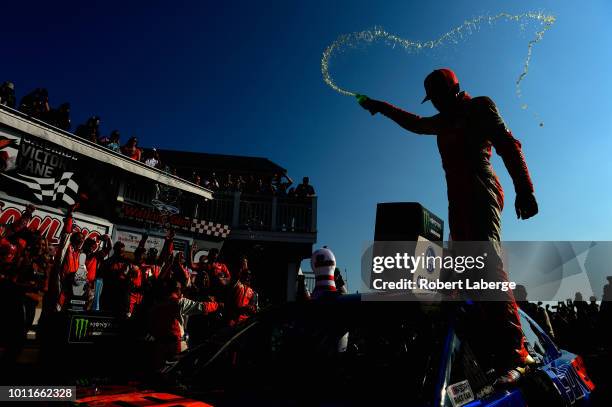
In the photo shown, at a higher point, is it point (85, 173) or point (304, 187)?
point (304, 187)

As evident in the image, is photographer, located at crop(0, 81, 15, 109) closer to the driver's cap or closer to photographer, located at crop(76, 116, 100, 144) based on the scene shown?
photographer, located at crop(76, 116, 100, 144)

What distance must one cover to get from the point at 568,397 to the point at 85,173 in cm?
1072

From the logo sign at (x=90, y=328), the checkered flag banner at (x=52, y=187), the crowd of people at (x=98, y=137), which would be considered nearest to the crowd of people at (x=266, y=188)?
the crowd of people at (x=98, y=137)

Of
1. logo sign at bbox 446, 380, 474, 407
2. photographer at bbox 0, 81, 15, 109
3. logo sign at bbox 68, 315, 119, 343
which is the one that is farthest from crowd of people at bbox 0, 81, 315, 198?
logo sign at bbox 446, 380, 474, 407

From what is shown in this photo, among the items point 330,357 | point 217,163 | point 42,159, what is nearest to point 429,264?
point 330,357

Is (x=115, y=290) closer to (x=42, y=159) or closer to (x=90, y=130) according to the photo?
(x=42, y=159)

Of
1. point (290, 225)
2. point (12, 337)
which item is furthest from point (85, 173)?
point (290, 225)

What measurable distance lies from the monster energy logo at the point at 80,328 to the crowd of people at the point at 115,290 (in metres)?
0.31

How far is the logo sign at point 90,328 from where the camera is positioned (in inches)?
160

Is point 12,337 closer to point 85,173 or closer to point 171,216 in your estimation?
point 85,173

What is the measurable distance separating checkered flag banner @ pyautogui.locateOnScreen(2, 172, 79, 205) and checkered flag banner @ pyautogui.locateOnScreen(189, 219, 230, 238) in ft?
12.3

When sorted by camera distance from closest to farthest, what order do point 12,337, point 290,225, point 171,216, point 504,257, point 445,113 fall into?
point 504,257, point 445,113, point 12,337, point 171,216, point 290,225

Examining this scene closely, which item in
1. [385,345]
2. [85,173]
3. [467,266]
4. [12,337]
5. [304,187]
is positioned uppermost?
[304,187]

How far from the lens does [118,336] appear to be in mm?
4449
